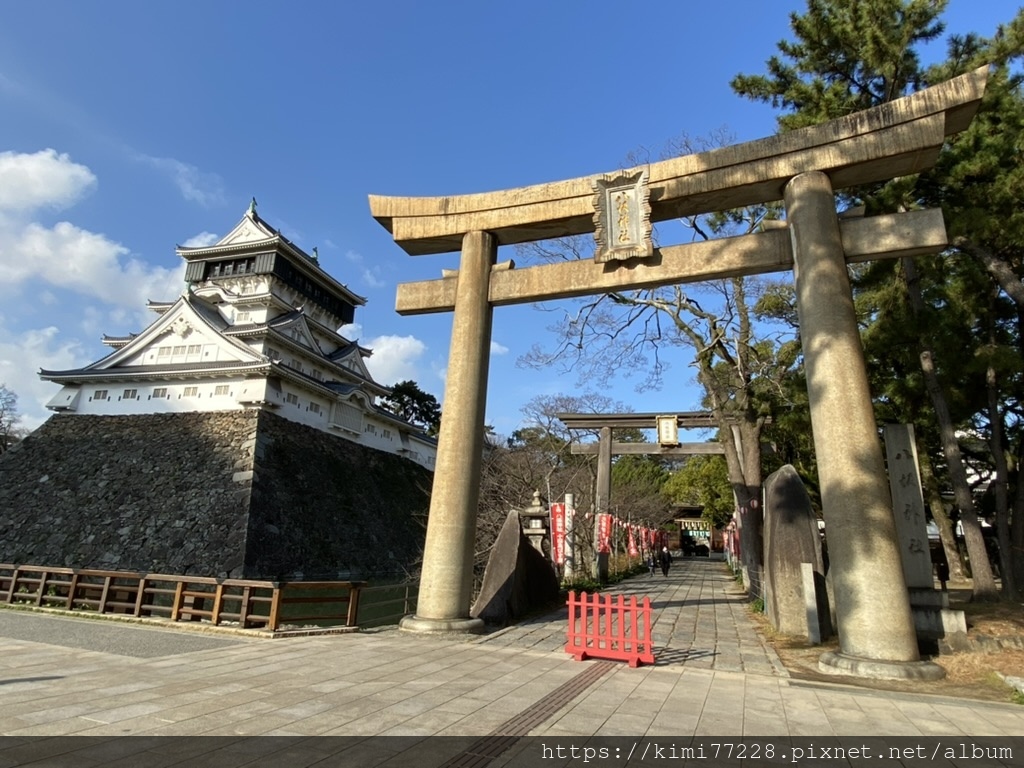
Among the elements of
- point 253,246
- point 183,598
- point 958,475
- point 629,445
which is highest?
point 253,246

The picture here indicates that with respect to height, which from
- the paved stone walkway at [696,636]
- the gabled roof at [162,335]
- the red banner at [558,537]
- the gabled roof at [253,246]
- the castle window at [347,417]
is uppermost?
the gabled roof at [253,246]

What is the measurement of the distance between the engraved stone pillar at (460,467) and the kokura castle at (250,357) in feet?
56.6

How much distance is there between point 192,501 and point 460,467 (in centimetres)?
1723

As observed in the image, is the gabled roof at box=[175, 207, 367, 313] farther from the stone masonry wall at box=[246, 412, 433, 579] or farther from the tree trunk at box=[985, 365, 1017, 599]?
the tree trunk at box=[985, 365, 1017, 599]

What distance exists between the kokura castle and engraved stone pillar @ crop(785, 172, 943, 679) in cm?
2165

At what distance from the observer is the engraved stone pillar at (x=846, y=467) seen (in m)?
6.05

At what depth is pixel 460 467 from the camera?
8.52m

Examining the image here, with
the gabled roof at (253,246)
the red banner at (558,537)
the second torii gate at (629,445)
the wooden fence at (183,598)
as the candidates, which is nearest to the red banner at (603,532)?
the second torii gate at (629,445)

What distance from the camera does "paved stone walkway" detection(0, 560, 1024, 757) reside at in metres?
4.14

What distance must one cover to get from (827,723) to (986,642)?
4075 mm

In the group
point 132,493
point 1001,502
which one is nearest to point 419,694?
point 1001,502

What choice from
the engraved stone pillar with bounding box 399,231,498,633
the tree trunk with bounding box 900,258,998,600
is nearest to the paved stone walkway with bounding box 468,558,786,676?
the engraved stone pillar with bounding box 399,231,498,633

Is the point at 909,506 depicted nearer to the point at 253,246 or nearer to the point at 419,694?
the point at 419,694

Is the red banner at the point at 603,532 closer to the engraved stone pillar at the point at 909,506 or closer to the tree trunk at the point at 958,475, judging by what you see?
the tree trunk at the point at 958,475
